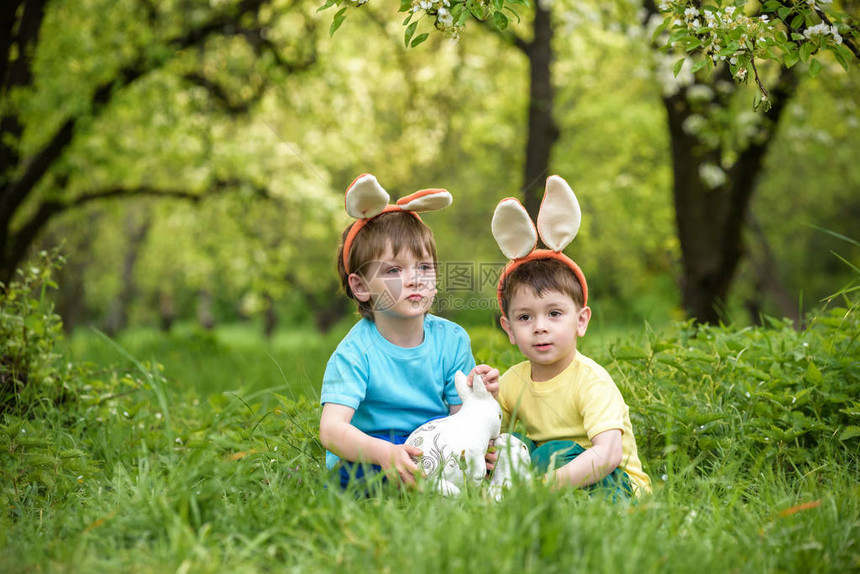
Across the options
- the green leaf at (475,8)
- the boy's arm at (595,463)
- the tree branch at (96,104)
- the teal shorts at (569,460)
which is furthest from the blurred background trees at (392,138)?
the boy's arm at (595,463)

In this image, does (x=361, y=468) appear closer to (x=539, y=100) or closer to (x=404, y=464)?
(x=404, y=464)

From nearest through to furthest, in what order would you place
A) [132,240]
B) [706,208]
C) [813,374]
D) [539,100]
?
[813,374] < [706,208] < [539,100] < [132,240]

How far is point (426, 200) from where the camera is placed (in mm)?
2631

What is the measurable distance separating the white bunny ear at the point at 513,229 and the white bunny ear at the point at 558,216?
5 cm

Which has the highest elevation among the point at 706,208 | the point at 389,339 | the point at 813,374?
the point at 706,208

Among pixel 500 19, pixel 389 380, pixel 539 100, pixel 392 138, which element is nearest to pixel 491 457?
pixel 389 380

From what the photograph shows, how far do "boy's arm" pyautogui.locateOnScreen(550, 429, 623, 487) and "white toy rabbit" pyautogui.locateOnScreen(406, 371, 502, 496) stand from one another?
0.26m

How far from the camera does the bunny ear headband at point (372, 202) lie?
2.55m

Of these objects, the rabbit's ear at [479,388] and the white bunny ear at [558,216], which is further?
the white bunny ear at [558,216]

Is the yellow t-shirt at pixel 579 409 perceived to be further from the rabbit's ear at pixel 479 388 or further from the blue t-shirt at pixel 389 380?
the blue t-shirt at pixel 389 380

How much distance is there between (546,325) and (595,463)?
0.48m

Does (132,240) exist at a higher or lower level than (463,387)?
higher

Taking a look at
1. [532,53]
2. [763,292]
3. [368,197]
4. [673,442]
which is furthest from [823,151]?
[368,197]

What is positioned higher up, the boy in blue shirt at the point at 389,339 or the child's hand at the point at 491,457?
the boy in blue shirt at the point at 389,339
